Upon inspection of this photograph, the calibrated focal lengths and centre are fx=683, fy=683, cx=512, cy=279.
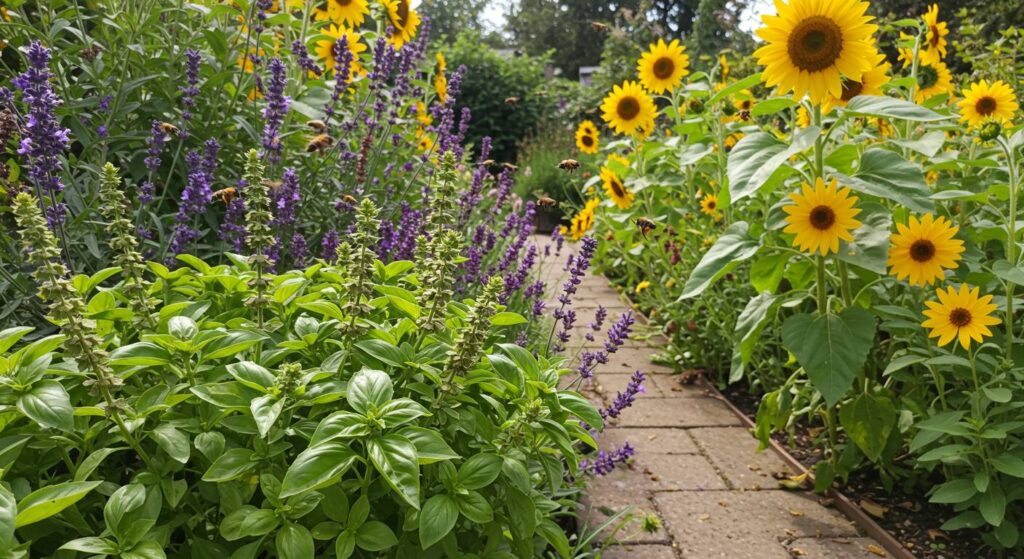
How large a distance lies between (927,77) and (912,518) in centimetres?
171

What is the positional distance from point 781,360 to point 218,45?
2.68m

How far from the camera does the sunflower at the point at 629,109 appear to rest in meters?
3.63

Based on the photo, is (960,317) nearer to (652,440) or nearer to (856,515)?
(856,515)

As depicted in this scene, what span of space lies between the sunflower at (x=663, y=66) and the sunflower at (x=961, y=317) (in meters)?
1.98

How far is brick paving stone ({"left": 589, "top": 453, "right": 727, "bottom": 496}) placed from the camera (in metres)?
2.40

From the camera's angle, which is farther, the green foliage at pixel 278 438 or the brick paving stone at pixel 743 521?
the brick paving stone at pixel 743 521

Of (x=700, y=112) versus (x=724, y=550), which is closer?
(x=724, y=550)

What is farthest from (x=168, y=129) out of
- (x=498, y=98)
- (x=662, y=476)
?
(x=498, y=98)

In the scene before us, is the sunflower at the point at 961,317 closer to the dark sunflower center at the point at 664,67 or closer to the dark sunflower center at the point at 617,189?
the dark sunflower center at the point at 664,67

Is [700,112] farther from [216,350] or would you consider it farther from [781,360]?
[216,350]

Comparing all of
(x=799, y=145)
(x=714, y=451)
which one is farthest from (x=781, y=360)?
(x=799, y=145)

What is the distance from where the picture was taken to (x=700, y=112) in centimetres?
337

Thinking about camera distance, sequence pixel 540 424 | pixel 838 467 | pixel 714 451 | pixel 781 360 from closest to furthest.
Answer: pixel 540 424 < pixel 838 467 < pixel 714 451 < pixel 781 360

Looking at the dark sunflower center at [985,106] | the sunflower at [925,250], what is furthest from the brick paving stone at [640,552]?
the dark sunflower center at [985,106]
